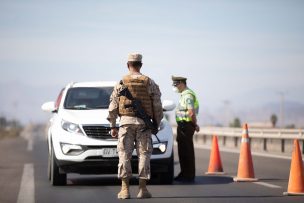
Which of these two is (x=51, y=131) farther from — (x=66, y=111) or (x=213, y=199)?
(x=213, y=199)

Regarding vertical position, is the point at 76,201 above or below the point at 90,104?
below

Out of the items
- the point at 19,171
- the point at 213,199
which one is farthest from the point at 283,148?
the point at 213,199

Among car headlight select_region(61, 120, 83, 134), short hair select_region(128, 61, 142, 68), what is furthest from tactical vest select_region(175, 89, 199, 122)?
short hair select_region(128, 61, 142, 68)

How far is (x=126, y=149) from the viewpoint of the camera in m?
11.8

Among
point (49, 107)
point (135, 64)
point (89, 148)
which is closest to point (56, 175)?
point (89, 148)

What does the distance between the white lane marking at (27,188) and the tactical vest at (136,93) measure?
1735 millimetres

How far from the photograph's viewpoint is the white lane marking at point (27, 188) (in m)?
11.9

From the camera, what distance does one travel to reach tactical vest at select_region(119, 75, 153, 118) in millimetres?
11766

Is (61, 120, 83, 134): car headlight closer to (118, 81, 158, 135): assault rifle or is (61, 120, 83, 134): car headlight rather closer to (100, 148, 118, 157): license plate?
(100, 148, 118, 157): license plate

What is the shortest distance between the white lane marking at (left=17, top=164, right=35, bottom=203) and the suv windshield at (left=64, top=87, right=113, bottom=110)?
1.53m

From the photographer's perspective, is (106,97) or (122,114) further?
(106,97)

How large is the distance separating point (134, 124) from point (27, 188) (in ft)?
9.89

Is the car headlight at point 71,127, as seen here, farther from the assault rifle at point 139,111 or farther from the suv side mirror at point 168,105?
the assault rifle at point 139,111

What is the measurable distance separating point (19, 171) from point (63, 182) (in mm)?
4886
